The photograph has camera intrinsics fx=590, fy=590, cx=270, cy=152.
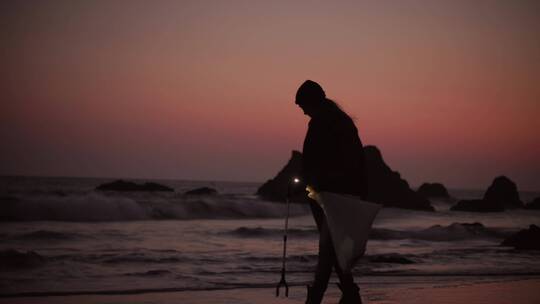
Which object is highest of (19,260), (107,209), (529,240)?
(107,209)

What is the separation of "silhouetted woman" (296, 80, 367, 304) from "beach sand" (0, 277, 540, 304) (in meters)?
1.59

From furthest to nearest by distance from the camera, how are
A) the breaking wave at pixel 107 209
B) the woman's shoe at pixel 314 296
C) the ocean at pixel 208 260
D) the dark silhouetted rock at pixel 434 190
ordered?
1. the dark silhouetted rock at pixel 434 190
2. the breaking wave at pixel 107 209
3. the ocean at pixel 208 260
4. the woman's shoe at pixel 314 296

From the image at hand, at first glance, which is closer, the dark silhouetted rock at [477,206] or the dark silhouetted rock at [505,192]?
the dark silhouetted rock at [477,206]

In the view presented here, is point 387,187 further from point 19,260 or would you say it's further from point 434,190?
point 434,190

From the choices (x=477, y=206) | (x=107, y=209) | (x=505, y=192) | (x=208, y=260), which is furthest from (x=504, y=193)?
(x=208, y=260)

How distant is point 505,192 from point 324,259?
64756 millimetres

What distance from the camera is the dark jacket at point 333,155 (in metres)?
4.30

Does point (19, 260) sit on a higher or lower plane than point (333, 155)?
lower

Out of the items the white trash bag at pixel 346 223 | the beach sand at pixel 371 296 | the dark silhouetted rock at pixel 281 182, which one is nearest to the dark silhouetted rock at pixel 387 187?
the dark silhouetted rock at pixel 281 182

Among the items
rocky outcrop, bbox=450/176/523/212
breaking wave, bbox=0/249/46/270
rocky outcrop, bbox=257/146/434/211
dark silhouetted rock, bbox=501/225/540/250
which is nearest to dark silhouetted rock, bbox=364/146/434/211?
rocky outcrop, bbox=257/146/434/211

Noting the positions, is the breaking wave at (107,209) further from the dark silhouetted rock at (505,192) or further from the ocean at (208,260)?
the dark silhouetted rock at (505,192)

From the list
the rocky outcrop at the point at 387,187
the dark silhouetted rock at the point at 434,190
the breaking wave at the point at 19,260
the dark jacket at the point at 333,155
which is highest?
the dark silhouetted rock at the point at 434,190

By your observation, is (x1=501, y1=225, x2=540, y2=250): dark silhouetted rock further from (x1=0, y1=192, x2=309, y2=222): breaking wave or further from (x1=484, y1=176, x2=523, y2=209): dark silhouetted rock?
(x1=484, y1=176, x2=523, y2=209): dark silhouetted rock

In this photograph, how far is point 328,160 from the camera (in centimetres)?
430
